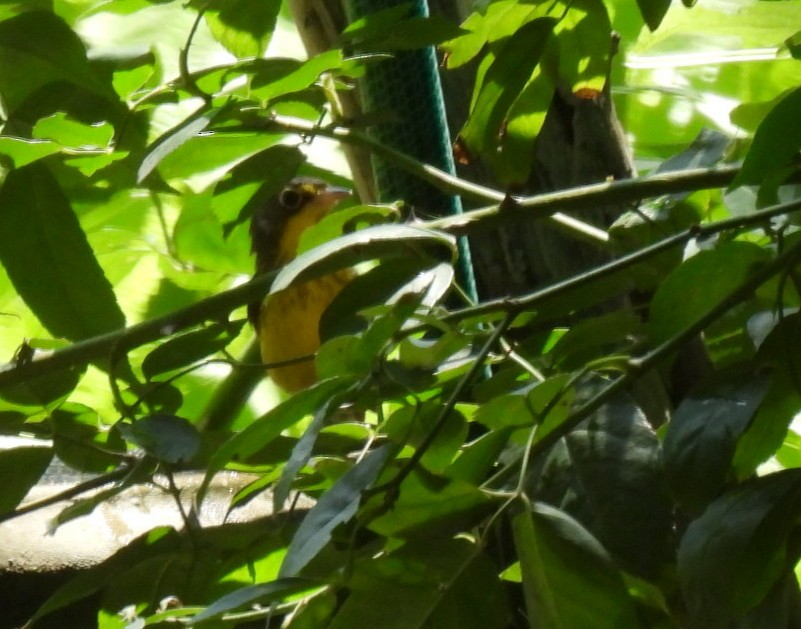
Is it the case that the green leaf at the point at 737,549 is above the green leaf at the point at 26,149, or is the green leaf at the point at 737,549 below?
below

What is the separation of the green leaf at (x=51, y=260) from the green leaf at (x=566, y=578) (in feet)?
1.44

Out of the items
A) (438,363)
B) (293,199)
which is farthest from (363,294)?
(293,199)

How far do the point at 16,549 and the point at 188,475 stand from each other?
0.90ft

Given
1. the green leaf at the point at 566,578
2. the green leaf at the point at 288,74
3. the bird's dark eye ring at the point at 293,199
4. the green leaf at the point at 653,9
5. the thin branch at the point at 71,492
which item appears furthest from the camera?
the bird's dark eye ring at the point at 293,199

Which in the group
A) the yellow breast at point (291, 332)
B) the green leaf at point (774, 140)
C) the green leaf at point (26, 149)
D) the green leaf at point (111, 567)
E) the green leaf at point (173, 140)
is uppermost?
the green leaf at point (173, 140)

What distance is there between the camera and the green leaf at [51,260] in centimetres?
73

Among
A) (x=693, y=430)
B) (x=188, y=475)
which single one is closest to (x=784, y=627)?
(x=693, y=430)

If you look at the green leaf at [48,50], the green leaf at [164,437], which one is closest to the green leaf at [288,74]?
the green leaf at [48,50]

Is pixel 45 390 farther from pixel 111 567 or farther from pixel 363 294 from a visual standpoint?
pixel 363 294

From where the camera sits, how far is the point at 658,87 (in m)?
1.38

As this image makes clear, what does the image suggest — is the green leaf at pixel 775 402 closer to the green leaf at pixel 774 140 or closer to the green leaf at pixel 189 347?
the green leaf at pixel 774 140

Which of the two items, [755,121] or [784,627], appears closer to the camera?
[784,627]

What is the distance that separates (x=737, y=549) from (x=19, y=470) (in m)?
0.48

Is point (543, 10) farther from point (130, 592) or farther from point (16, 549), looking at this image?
point (16, 549)
